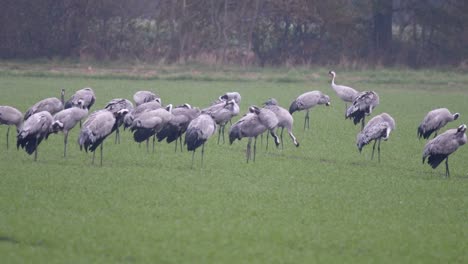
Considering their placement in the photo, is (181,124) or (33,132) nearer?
(33,132)

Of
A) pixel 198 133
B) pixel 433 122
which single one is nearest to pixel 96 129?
pixel 198 133

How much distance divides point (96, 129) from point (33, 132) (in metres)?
0.98

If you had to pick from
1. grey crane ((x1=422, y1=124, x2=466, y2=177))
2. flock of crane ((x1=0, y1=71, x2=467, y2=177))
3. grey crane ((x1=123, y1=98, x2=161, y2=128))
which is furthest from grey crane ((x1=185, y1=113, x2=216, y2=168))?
grey crane ((x1=422, y1=124, x2=466, y2=177))

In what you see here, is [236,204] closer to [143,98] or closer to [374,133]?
[374,133]

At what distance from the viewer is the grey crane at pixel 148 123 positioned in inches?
601

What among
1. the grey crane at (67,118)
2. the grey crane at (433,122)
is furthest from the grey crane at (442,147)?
the grey crane at (67,118)

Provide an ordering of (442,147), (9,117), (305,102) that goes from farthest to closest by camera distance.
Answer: (305,102) → (9,117) → (442,147)

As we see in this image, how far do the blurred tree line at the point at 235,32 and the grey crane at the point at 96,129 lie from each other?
24.3 m

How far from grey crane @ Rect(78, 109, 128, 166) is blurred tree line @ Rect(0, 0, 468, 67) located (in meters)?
24.3

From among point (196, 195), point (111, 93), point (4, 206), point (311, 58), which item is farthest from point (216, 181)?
point (311, 58)

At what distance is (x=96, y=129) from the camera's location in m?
14.0

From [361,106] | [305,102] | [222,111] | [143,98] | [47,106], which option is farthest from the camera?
[305,102]

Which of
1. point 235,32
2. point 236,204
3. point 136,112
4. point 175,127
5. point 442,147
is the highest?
point 235,32

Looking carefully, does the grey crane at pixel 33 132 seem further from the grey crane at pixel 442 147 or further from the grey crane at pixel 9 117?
the grey crane at pixel 442 147
